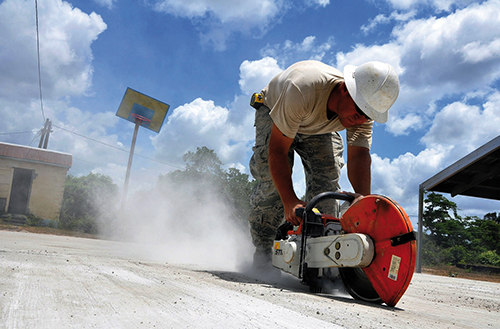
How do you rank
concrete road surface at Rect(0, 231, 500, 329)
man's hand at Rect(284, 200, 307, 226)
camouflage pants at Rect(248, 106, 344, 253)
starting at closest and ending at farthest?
concrete road surface at Rect(0, 231, 500, 329) < man's hand at Rect(284, 200, 307, 226) < camouflage pants at Rect(248, 106, 344, 253)

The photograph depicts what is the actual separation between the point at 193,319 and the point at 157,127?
66.3 ft

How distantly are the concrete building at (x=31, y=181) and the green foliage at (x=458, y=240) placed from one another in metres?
18.2

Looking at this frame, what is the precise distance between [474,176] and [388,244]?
896 centimetres

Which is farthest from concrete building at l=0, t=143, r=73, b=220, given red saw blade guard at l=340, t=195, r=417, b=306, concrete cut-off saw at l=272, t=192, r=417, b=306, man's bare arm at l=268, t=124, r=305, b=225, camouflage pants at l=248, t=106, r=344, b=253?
red saw blade guard at l=340, t=195, r=417, b=306

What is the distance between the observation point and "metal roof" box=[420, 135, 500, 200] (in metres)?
7.55

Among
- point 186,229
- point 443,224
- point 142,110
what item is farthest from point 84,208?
point 443,224

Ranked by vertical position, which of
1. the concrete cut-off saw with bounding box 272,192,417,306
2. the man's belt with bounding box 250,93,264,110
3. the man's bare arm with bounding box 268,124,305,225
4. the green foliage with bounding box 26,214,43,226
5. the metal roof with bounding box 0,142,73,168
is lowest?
the green foliage with bounding box 26,214,43,226

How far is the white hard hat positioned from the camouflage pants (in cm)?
97

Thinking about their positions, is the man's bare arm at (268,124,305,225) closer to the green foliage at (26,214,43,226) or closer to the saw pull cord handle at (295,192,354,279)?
the saw pull cord handle at (295,192,354,279)

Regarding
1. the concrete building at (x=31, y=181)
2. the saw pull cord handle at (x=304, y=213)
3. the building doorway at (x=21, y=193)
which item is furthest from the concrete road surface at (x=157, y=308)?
the building doorway at (x=21, y=193)

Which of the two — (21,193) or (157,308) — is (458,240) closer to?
(157,308)

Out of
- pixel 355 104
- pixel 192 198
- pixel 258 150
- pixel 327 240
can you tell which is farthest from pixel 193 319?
pixel 192 198

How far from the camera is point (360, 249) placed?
1.76 metres

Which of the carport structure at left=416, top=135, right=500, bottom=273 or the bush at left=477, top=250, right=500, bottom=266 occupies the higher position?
the carport structure at left=416, top=135, right=500, bottom=273
